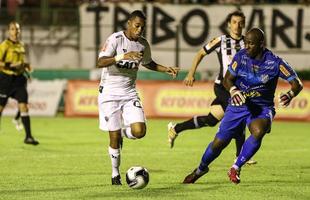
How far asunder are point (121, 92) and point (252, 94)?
165cm

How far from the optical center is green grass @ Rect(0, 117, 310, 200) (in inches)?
407

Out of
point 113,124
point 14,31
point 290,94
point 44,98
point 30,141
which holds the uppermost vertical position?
point 14,31

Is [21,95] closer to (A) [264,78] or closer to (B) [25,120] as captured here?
(B) [25,120]

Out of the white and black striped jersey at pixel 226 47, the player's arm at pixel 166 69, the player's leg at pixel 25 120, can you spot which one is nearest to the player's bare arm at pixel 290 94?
the player's arm at pixel 166 69

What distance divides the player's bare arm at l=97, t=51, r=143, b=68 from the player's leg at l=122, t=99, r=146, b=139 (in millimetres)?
691

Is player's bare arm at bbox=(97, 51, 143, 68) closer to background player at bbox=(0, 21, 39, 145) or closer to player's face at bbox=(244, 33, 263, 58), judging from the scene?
player's face at bbox=(244, 33, 263, 58)

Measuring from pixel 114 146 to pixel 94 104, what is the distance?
46.8 ft

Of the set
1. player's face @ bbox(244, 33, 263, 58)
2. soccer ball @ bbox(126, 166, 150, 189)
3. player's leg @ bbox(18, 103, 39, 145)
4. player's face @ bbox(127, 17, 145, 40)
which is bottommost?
player's leg @ bbox(18, 103, 39, 145)

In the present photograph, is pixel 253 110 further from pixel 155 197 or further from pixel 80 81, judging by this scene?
pixel 80 81

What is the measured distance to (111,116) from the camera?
1133cm

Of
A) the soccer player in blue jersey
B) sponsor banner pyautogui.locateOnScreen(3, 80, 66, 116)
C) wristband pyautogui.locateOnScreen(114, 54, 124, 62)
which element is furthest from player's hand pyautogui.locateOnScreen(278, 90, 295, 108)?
sponsor banner pyautogui.locateOnScreen(3, 80, 66, 116)

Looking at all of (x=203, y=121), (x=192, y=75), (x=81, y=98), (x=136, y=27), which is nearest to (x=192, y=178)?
(x=136, y=27)

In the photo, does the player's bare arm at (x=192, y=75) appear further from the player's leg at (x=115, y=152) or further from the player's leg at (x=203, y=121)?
the player's leg at (x=115, y=152)

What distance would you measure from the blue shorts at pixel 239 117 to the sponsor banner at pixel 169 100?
1337 cm
